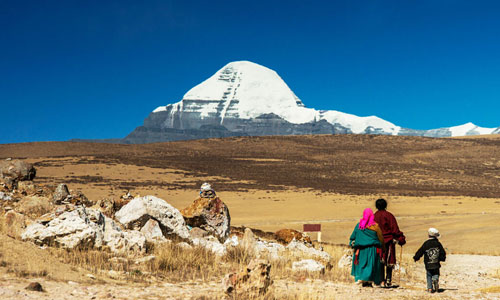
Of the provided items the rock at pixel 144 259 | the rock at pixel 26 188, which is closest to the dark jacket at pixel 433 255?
the rock at pixel 144 259

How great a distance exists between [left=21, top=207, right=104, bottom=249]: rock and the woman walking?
15.3ft

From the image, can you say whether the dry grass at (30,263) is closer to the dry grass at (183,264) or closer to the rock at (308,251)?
the dry grass at (183,264)

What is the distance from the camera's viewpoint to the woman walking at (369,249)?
28.1ft

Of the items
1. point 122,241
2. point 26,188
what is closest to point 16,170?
point 26,188

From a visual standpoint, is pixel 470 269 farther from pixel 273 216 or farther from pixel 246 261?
pixel 273 216

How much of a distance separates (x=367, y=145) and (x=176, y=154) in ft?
138

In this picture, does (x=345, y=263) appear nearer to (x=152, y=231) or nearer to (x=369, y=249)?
(x=369, y=249)

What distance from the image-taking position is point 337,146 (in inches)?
4304

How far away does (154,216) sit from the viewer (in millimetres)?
11539

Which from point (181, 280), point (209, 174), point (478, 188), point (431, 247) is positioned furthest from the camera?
point (209, 174)

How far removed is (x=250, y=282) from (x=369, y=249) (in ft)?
8.56

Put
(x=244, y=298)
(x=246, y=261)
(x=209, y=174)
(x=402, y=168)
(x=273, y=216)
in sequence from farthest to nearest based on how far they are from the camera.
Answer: (x=402, y=168) → (x=209, y=174) → (x=273, y=216) → (x=246, y=261) → (x=244, y=298)

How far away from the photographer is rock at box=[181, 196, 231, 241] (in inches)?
536

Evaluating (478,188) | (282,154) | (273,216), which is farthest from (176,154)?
(273,216)
